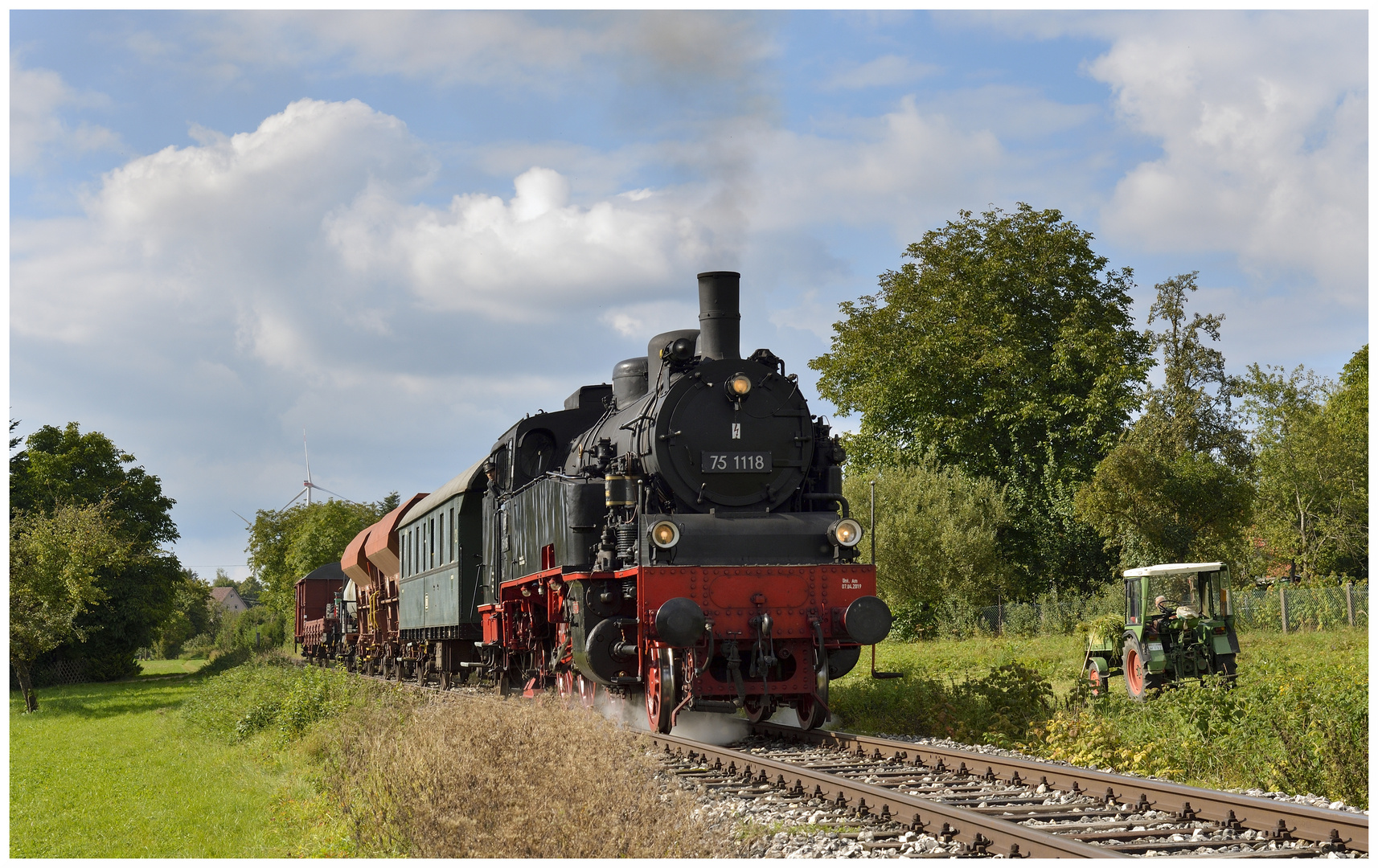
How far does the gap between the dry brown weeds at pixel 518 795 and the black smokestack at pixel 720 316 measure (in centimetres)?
523

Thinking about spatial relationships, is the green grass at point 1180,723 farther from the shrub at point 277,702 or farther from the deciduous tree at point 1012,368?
the deciduous tree at point 1012,368

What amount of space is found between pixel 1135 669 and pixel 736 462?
570cm

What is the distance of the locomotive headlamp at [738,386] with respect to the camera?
1173 centimetres

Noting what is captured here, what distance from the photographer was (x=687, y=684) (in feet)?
35.0

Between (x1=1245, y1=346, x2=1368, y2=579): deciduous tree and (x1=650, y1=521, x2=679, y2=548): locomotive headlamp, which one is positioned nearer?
(x1=650, y1=521, x2=679, y2=548): locomotive headlamp

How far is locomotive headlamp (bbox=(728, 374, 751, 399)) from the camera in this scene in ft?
38.5

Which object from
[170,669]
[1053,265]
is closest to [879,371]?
[1053,265]

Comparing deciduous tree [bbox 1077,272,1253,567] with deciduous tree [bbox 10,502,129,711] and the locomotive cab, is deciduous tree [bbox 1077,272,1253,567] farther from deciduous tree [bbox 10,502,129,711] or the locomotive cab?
deciduous tree [bbox 10,502,129,711]

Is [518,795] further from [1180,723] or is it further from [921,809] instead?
[1180,723]

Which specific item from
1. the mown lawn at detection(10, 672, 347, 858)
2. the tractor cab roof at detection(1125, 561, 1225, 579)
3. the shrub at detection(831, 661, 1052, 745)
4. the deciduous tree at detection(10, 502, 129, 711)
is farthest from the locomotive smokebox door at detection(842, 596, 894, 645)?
the deciduous tree at detection(10, 502, 129, 711)

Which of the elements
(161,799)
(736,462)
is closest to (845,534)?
(736,462)

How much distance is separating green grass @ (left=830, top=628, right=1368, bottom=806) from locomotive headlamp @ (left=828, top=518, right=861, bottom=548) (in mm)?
2114

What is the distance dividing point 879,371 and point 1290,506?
56.0ft

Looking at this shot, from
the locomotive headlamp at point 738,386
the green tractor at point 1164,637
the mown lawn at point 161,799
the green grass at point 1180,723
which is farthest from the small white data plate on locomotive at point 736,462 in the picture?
the green tractor at point 1164,637
